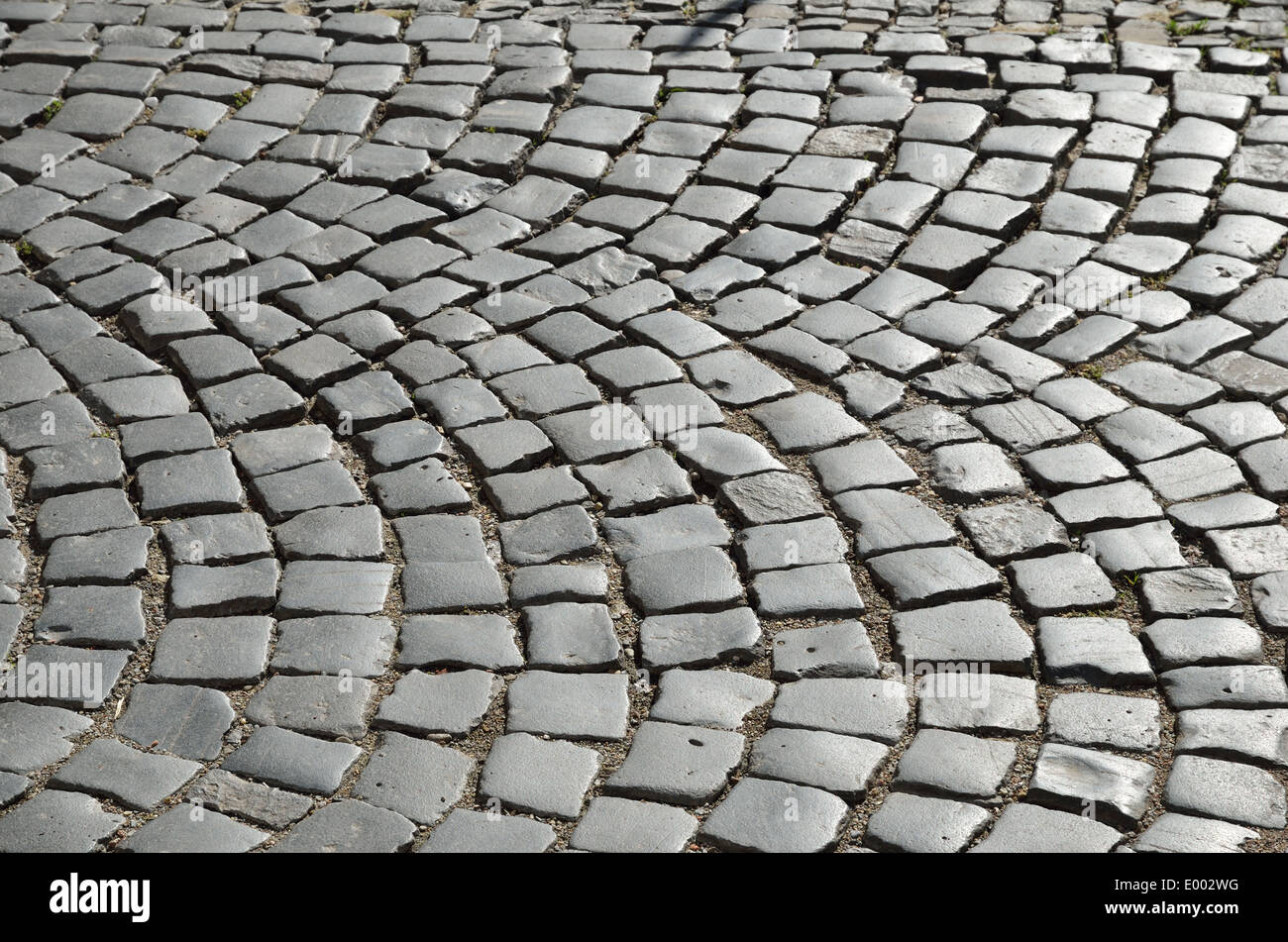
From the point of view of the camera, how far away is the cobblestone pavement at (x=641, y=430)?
3137mm

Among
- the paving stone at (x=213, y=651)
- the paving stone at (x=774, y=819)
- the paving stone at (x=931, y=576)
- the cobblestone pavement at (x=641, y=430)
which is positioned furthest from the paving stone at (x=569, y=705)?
the paving stone at (x=931, y=576)

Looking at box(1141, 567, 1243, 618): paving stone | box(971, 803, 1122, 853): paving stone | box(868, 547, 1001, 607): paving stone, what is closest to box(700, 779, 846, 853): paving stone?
box(971, 803, 1122, 853): paving stone

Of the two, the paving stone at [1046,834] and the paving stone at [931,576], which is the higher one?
the paving stone at [931,576]

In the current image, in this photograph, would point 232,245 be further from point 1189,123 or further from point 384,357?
point 1189,123

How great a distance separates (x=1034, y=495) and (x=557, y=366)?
1.58 meters

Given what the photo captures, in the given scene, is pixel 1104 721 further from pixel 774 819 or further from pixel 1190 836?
pixel 774 819

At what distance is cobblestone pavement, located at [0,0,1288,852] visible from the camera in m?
3.14

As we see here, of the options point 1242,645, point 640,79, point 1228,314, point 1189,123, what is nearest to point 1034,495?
point 1242,645

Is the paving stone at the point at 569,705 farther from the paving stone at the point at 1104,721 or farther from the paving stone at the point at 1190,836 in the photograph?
the paving stone at the point at 1190,836

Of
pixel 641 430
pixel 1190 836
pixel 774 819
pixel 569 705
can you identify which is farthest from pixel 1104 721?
pixel 641 430

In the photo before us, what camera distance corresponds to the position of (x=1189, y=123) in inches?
232

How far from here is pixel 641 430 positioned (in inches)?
169

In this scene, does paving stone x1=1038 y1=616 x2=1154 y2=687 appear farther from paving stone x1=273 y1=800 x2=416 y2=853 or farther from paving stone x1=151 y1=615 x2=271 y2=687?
paving stone x1=151 y1=615 x2=271 y2=687

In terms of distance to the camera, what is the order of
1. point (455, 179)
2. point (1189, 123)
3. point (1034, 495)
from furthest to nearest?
point (1189, 123) → point (455, 179) → point (1034, 495)
